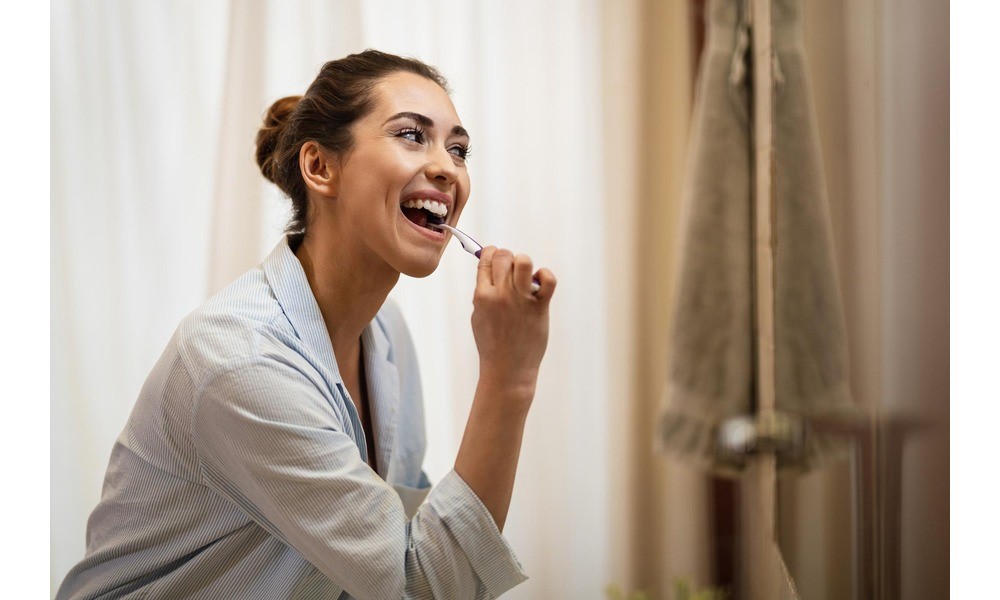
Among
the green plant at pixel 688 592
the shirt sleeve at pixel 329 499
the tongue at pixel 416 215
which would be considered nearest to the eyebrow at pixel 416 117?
the tongue at pixel 416 215

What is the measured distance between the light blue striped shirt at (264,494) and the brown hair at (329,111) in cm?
12

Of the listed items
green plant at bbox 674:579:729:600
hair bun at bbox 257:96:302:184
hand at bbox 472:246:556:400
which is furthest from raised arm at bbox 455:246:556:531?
green plant at bbox 674:579:729:600

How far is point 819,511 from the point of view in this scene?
3.30 feet

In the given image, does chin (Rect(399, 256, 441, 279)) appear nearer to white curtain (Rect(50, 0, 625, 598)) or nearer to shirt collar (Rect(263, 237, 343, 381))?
shirt collar (Rect(263, 237, 343, 381))

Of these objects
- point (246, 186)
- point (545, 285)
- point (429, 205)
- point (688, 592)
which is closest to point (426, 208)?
point (429, 205)

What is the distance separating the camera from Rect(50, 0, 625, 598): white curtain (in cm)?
140

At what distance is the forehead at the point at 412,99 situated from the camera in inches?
37.7

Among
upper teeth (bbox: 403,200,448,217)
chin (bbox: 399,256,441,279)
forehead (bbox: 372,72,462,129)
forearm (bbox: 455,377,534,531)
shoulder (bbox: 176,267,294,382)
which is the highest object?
forehead (bbox: 372,72,462,129)

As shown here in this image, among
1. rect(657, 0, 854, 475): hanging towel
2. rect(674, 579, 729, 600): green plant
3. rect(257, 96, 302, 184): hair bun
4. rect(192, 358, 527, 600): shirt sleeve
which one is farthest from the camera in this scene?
→ rect(674, 579, 729, 600): green plant

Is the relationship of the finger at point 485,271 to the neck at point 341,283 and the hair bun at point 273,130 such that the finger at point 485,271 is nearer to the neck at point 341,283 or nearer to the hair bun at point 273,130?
the neck at point 341,283

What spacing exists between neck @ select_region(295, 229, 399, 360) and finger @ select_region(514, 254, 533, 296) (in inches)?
8.7

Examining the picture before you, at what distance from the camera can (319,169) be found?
0.98 metres

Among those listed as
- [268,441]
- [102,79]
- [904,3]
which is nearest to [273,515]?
[268,441]

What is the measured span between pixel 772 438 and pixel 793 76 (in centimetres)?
58
